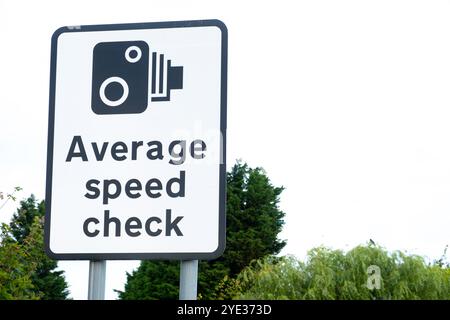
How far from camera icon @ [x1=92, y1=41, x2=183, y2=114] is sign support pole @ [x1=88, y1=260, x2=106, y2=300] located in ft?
1.87

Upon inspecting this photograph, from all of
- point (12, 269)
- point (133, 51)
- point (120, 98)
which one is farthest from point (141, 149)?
point (12, 269)

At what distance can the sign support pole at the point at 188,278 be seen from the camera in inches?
117

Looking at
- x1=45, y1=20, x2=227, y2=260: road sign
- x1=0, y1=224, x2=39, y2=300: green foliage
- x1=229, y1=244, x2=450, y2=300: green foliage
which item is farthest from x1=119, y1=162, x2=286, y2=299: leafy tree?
x1=45, y1=20, x2=227, y2=260: road sign

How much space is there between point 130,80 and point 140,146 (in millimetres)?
254

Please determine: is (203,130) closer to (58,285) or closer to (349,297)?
(349,297)

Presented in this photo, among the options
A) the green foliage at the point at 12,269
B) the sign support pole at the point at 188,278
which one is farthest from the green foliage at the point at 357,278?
the sign support pole at the point at 188,278

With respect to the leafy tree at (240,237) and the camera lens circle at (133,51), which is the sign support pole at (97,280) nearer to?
the camera lens circle at (133,51)

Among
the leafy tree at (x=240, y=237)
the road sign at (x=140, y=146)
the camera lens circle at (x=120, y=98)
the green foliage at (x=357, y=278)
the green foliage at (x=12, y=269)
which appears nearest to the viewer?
the road sign at (x=140, y=146)

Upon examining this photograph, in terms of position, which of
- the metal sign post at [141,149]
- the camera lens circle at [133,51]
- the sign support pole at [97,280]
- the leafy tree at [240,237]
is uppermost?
the leafy tree at [240,237]

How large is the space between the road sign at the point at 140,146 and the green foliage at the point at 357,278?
20415 millimetres

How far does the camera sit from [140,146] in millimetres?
3045

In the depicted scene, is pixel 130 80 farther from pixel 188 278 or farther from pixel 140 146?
pixel 188 278

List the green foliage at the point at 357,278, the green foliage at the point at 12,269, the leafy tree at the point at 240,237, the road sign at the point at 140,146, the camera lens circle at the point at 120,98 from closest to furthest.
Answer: the road sign at the point at 140,146
the camera lens circle at the point at 120,98
the green foliage at the point at 12,269
the green foliage at the point at 357,278
the leafy tree at the point at 240,237

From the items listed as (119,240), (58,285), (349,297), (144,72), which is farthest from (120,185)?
(58,285)
